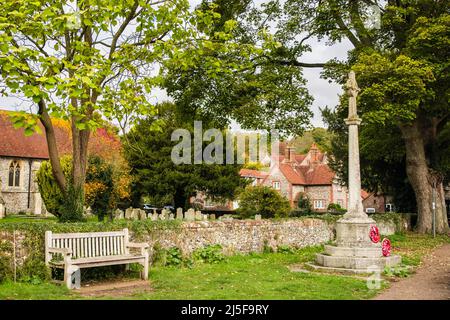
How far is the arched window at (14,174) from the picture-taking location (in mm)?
47062

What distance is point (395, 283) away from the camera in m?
11.0

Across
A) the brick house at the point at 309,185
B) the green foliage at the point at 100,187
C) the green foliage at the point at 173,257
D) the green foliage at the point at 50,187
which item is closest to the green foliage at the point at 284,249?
the green foliage at the point at 173,257

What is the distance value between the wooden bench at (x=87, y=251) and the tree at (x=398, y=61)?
12993mm

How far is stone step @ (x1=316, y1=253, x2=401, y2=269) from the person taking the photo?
40.9 feet

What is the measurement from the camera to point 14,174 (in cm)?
4722

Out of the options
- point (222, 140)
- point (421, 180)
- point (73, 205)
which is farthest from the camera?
point (222, 140)

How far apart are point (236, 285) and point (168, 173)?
98.6ft

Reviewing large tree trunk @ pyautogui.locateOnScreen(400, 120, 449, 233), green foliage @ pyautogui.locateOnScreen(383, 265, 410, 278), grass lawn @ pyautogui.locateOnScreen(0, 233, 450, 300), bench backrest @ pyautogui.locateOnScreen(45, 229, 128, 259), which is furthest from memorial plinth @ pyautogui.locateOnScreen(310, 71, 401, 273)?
large tree trunk @ pyautogui.locateOnScreen(400, 120, 449, 233)

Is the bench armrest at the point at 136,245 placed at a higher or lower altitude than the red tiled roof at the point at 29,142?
lower

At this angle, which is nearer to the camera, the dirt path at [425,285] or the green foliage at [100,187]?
the dirt path at [425,285]

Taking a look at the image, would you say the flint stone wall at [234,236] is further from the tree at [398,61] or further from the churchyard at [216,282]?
the tree at [398,61]

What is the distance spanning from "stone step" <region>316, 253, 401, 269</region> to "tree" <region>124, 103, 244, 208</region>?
88.5ft

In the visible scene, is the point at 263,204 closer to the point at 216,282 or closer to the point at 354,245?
the point at 354,245

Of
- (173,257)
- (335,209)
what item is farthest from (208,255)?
(335,209)
